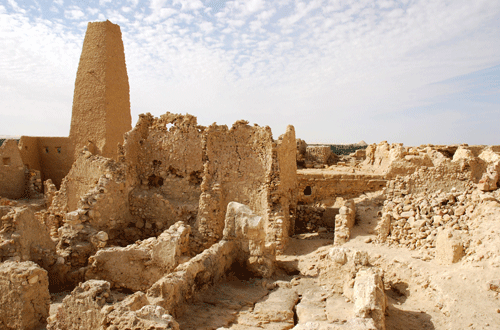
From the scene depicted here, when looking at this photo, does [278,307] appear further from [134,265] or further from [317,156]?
[317,156]

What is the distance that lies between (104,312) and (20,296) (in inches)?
63.7

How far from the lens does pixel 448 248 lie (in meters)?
5.87

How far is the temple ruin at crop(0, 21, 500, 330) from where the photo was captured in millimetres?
4605

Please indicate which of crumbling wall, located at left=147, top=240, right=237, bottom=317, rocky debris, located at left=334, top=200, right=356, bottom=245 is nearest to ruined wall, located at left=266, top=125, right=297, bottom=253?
rocky debris, located at left=334, top=200, right=356, bottom=245

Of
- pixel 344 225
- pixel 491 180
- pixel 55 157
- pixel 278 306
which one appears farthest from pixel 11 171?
pixel 491 180

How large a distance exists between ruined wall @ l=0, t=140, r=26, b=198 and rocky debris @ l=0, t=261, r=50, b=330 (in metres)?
9.41

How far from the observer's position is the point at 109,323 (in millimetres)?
3820

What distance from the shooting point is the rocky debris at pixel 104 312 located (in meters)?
3.59

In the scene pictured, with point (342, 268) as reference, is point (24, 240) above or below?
above

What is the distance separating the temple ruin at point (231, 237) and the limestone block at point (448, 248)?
20 millimetres

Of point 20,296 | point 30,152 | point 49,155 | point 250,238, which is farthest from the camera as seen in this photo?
point 49,155

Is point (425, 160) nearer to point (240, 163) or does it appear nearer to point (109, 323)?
point (240, 163)

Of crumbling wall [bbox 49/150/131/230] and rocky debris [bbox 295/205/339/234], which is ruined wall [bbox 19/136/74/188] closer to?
crumbling wall [bbox 49/150/131/230]

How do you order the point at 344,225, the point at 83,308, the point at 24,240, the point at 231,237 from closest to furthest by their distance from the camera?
the point at 83,308 → the point at 24,240 → the point at 231,237 → the point at 344,225
